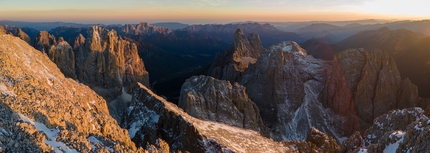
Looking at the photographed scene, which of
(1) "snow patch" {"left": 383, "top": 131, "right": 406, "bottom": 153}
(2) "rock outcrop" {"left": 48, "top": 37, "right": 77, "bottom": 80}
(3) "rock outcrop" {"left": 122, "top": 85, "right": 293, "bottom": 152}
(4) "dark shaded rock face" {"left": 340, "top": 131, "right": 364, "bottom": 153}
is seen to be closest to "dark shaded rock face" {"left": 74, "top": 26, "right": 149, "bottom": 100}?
(2) "rock outcrop" {"left": 48, "top": 37, "right": 77, "bottom": 80}

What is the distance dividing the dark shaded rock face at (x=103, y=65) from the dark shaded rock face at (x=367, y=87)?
243ft

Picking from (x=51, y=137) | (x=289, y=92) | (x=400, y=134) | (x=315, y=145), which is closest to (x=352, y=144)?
(x=315, y=145)

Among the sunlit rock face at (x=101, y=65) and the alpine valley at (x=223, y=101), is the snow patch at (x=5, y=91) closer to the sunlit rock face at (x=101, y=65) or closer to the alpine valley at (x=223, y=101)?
the alpine valley at (x=223, y=101)

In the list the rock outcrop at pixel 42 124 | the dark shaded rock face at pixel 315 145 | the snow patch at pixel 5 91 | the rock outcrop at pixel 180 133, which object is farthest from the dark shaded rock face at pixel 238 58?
the snow patch at pixel 5 91

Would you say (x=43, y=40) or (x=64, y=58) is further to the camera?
(x=43, y=40)

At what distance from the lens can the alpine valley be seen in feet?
71.1

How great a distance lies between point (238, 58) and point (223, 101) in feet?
206

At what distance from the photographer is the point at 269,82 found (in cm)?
9844

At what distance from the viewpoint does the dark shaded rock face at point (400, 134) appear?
26.2 meters

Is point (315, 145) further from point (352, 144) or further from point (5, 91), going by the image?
point (5, 91)

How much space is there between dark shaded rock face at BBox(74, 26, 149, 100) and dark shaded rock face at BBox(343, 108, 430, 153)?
8556 cm

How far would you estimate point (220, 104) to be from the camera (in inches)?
2874

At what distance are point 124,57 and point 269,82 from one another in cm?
6412

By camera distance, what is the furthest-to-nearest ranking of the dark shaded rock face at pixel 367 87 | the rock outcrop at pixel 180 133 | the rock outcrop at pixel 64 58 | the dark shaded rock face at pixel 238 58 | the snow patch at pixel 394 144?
1. the dark shaded rock face at pixel 238 58
2. the rock outcrop at pixel 64 58
3. the dark shaded rock face at pixel 367 87
4. the rock outcrop at pixel 180 133
5. the snow patch at pixel 394 144
